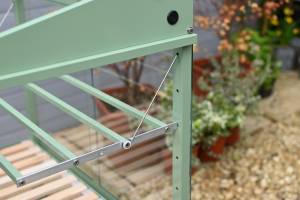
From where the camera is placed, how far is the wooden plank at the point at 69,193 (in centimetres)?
155

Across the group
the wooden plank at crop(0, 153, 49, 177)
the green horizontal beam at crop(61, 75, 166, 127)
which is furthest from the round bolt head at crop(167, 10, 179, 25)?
the wooden plank at crop(0, 153, 49, 177)

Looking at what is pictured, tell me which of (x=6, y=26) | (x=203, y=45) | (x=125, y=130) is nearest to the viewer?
(x=6, y=26)

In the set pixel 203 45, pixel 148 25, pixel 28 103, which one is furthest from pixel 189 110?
pixel 203 45

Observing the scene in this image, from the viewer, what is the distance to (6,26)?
2.36 meters

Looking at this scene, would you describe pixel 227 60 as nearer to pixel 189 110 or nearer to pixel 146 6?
pixel 189 110

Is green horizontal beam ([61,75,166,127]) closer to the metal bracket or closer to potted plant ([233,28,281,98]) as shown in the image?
the metal bracket

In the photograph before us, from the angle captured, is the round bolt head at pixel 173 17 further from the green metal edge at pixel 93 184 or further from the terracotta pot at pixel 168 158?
the terracotta pot at pixel 168 158

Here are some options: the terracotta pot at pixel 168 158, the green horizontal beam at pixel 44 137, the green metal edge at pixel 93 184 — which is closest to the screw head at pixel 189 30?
the green horizontal beam at pixel 44 137

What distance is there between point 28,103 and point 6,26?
0.61 m

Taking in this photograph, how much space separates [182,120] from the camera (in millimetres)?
1282

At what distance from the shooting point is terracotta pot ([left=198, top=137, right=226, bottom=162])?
2.65 meters

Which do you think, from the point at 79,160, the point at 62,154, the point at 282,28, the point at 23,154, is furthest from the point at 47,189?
the point at 282,28

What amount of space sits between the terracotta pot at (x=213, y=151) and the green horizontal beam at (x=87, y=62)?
1.53 m

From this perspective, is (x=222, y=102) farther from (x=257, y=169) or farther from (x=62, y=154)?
(x=62, y=154)
